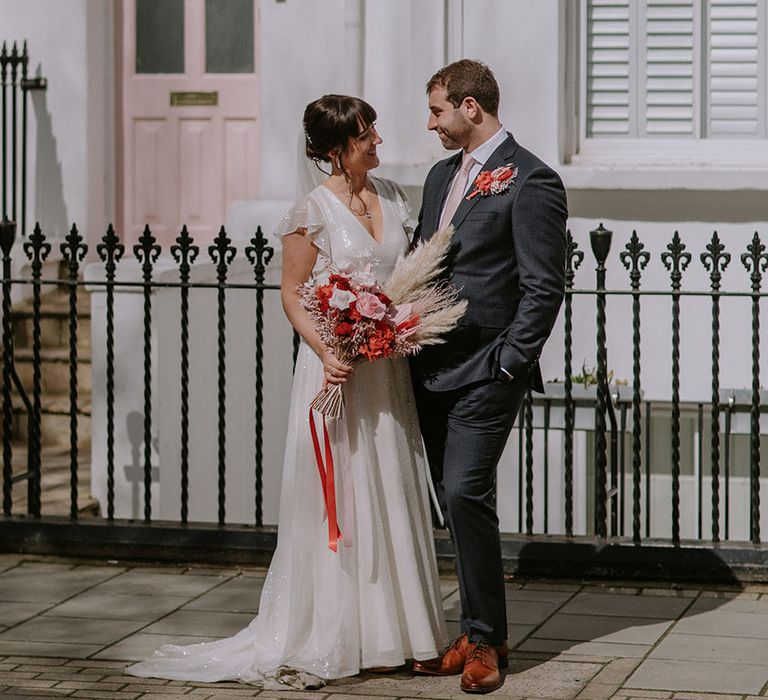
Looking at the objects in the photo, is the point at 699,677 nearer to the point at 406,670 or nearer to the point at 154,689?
the point at 406,670

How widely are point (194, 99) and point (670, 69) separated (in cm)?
370

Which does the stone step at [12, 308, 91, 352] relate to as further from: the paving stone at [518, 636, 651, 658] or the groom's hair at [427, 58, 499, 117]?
the groom's hair at [427, 58, 499, 117]

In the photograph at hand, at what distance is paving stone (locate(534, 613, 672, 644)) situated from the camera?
6.50 m

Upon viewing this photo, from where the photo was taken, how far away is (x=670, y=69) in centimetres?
1082

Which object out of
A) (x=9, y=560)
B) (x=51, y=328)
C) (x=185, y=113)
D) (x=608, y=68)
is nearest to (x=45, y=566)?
(x=9, y=560)

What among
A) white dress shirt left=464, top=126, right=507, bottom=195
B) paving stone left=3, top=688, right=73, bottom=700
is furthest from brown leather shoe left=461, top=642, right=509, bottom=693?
white dress shirt left=464, top=126, right=507, bottom=195

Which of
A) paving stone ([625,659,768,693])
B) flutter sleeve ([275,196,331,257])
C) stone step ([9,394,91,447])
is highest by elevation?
flutter sleeve ([275,196,331,257])

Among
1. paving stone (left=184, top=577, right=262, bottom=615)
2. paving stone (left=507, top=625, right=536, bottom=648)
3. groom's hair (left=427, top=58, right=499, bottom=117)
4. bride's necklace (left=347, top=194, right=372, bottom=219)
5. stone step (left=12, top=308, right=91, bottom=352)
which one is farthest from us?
stone step (left=12, top=308, right=91, bottom=352)

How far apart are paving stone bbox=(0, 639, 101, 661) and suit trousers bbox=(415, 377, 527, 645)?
151cm

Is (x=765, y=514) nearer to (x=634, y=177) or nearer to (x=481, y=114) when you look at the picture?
(x=634, y=177)

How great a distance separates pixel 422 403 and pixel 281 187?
5709 mm

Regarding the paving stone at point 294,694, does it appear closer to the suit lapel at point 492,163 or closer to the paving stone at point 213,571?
the suit lapel at point 492,163

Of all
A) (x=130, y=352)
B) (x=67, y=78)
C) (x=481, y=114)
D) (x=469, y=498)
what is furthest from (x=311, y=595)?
(x=67, y=78)

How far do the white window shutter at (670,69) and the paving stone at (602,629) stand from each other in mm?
4789
